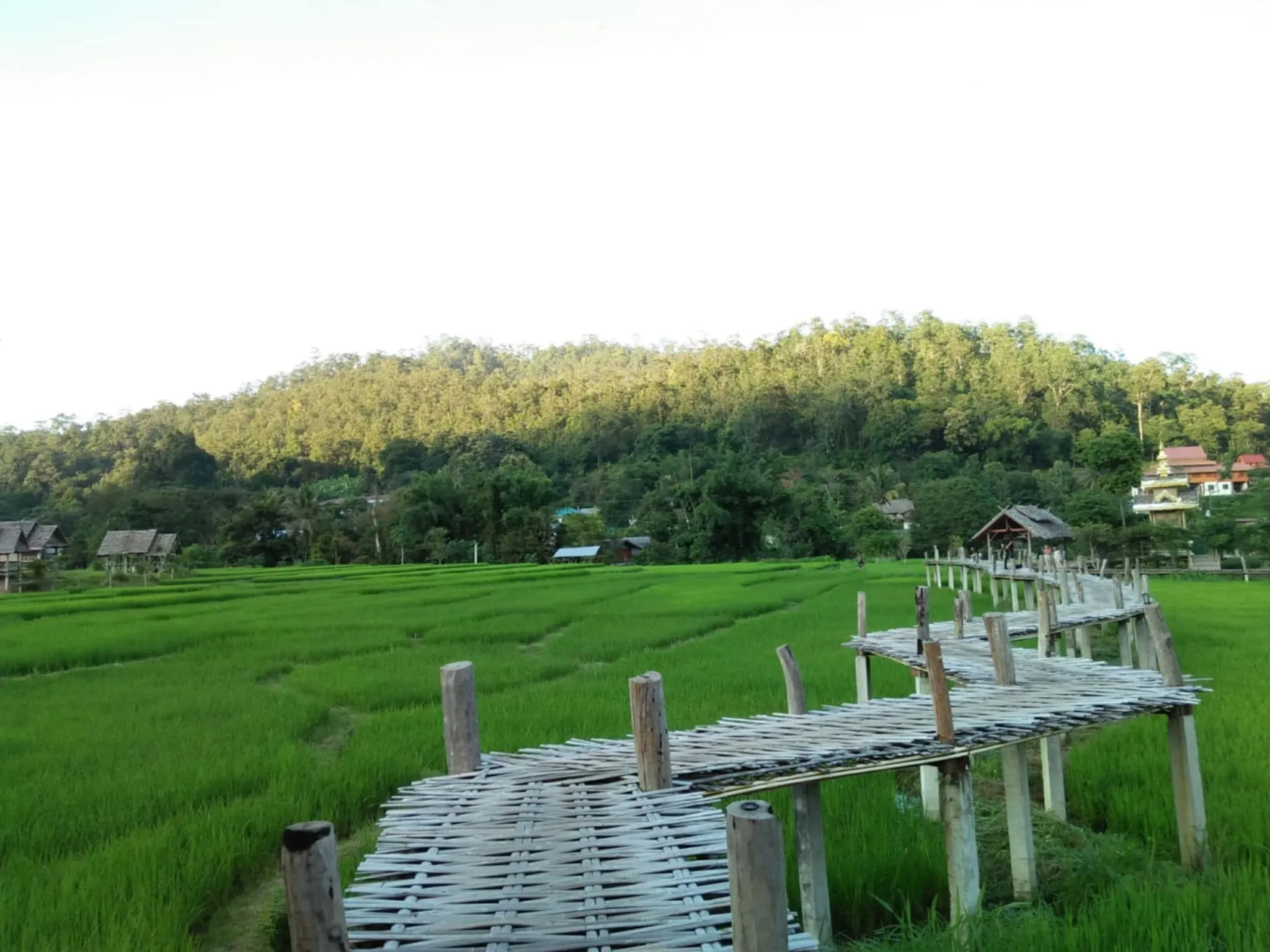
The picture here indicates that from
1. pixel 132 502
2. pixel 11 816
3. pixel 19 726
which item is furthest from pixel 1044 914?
pixel 132 502

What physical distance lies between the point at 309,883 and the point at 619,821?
156 centimetres

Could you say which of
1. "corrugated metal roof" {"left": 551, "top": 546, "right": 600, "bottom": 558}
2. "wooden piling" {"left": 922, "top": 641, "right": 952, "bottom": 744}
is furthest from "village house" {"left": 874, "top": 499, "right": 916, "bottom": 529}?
"wooden piling" {"left": 922, "top": 641, "right": 952, "bottom": 744}

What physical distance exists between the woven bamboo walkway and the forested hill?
3161 cm

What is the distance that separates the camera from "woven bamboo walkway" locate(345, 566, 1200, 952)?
2.73 m

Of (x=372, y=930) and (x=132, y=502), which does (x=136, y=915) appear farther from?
(x=132, y=502)

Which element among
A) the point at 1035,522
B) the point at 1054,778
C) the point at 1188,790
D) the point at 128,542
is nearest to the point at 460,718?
the point at 1054,778

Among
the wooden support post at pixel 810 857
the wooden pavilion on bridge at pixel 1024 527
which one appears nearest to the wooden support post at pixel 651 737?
the wooden support post at pixel 810 857

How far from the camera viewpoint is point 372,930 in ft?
9.33

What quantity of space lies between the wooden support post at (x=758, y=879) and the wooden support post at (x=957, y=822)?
2.22m

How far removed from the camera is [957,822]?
13.6 ft

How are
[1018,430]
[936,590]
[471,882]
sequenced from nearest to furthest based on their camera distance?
[471,882] → [936,590] → [1018,430]

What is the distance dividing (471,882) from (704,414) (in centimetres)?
6719

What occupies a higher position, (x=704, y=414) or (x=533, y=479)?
(x=704, y=414)

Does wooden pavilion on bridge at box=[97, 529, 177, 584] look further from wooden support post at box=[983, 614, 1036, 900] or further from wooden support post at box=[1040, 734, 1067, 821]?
wooden support post at box=[983, 614, 1036, 900]
